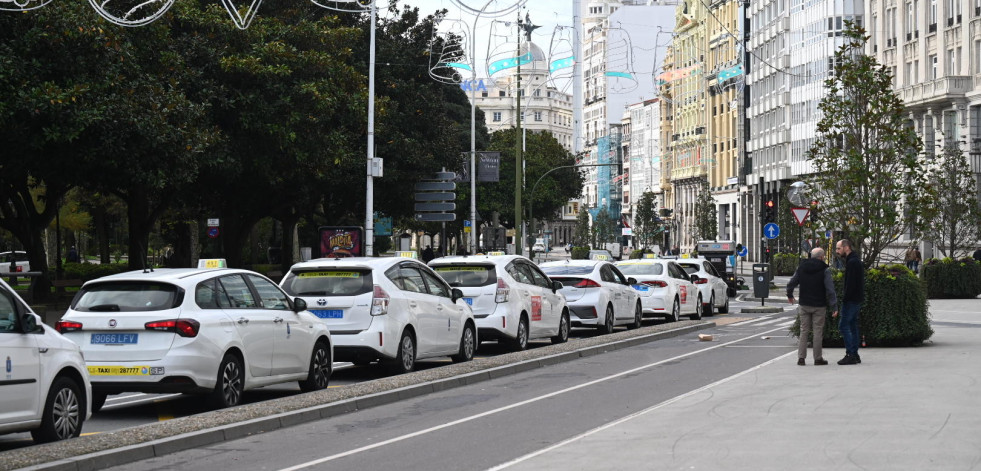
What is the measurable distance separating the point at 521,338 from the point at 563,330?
246cm

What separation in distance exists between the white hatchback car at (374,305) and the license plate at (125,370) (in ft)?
13.8

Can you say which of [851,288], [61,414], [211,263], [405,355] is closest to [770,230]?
[851,288]

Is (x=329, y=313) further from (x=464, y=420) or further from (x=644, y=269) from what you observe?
(x=644, y=269)

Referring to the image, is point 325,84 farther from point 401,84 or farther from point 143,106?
point 401,84

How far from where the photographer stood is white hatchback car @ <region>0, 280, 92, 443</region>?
11078 mm

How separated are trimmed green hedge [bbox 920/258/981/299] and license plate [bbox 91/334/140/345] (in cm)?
3468

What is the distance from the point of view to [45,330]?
11.8 meters

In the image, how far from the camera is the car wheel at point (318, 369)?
16.3 metres

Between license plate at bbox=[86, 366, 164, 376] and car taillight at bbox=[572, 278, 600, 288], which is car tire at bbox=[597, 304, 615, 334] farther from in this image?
license plate at bbox=[86, 366, 164, 376]

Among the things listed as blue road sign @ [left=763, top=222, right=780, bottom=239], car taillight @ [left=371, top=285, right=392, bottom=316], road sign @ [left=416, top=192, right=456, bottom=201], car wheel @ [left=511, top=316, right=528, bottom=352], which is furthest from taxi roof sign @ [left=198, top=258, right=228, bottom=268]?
blue road sign @ [left=763, top=222, right=780, bottom=239]

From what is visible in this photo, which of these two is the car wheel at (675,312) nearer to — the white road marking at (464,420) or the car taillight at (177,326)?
the white road marking at (464,420)

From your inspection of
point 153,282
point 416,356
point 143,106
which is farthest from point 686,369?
point 143,106

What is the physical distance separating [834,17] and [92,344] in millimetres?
73799

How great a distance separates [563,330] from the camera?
24922 millimetres
